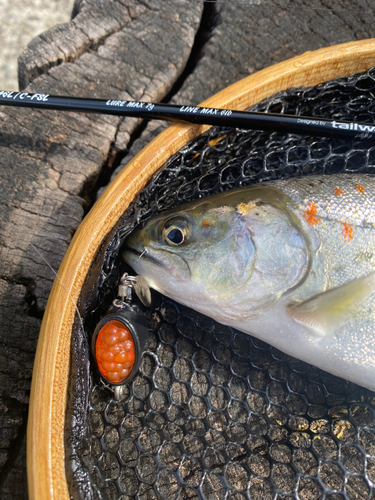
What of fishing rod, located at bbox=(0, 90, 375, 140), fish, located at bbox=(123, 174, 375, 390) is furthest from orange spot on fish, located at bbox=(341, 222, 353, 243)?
fishing rod, located at bbox=(0, 90, 375, 140)

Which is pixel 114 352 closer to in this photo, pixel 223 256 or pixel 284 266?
pixel 223 256

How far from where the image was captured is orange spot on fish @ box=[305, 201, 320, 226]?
142 cm

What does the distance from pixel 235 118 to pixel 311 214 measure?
48 cm

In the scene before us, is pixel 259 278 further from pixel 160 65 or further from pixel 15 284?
pixel 160 65

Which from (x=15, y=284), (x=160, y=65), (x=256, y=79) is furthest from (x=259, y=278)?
(x=160, y=65)

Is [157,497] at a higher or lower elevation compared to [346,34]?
lower

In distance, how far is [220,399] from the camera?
5.09ft

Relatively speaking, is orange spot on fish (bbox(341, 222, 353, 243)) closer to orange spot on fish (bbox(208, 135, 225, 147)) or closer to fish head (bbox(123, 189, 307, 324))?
fish head (bbox(123, 189, 307, 324))

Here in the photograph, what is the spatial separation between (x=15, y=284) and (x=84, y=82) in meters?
1.08

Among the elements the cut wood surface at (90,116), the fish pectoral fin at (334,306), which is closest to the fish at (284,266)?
the fish pectoral fin at (334,306)

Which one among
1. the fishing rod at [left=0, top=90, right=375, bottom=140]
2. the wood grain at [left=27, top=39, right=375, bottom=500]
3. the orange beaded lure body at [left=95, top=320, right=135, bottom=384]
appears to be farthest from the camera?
the fishing rod at [left=0, top=90, right=375, bottom=140]

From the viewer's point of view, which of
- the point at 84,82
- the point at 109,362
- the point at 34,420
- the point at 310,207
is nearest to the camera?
the point at 34,420

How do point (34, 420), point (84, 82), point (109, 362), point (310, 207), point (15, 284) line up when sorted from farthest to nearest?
point (84, 82), point (15, 284), point (310, 207), point (109, 362), point (34, 420)

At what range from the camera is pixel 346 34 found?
202 centimetres
